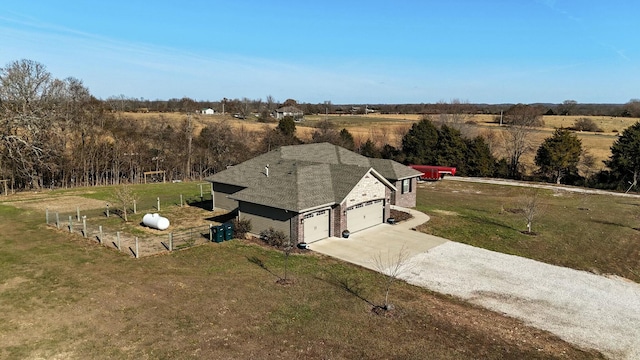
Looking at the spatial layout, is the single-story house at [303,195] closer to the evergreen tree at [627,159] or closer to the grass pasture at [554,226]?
the grass pasture at [554,226]

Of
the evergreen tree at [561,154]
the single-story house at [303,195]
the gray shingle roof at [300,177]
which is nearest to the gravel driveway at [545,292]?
the single-story house at [303,195]

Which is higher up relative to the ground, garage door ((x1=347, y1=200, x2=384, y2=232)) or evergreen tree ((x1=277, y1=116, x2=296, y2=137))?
evergreen tree ((x1=277, y1=116, x2=296, y2=137))

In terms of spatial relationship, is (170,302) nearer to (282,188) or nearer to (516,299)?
(282,188)

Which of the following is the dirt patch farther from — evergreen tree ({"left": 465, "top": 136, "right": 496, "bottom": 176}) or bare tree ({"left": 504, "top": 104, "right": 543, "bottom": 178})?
bare tree ({"left": 504, "top": 104, "right": 543, "bottom": 178})

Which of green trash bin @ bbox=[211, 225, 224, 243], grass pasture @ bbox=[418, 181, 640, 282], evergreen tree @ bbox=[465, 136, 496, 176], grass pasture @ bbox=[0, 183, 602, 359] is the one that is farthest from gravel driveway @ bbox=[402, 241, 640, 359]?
evergreen tree @ bbox=[465, 136, 496, 176]

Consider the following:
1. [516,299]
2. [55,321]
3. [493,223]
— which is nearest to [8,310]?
[55,321]

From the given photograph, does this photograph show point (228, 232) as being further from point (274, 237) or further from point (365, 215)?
point (365, 215)
